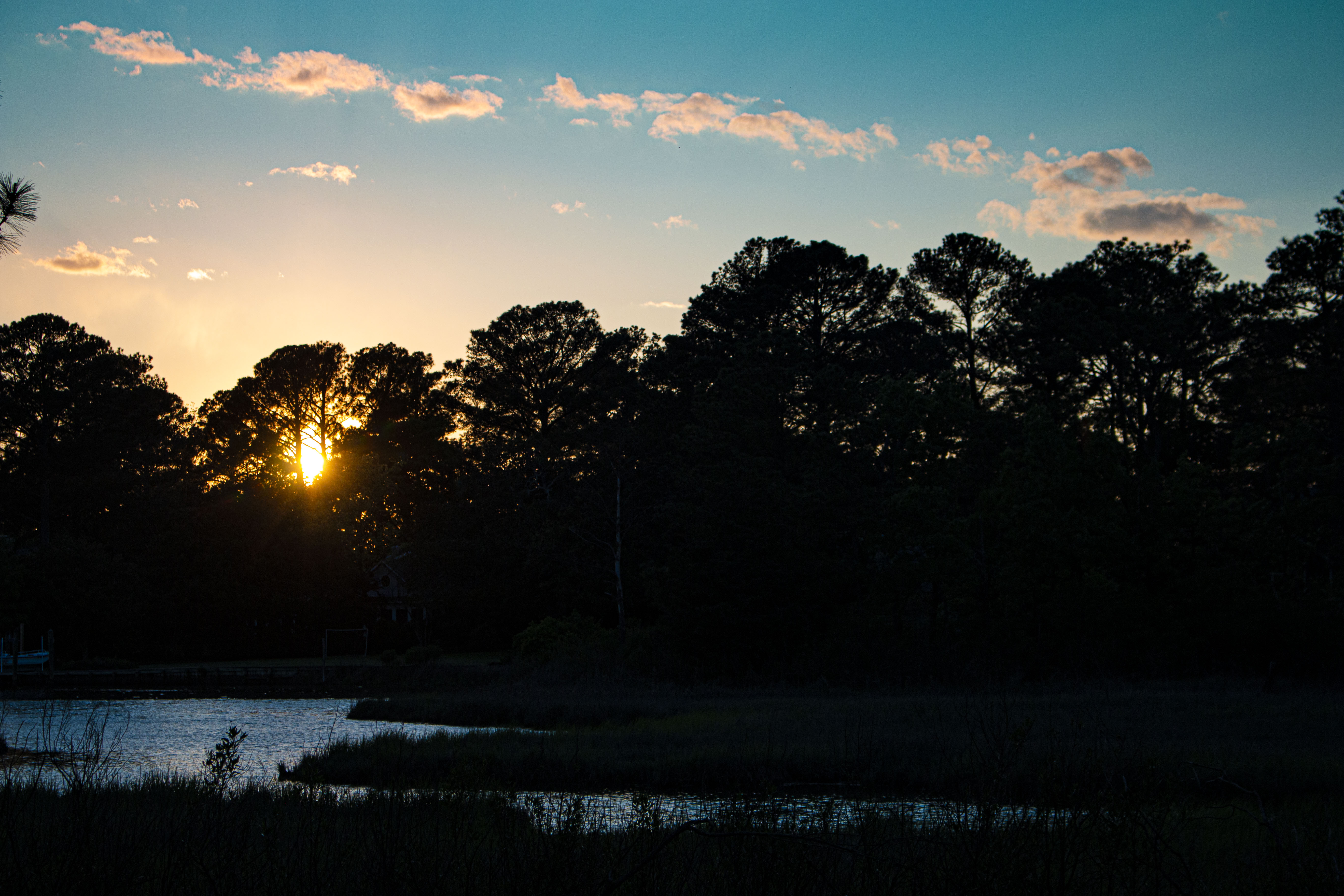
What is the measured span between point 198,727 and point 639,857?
24.9 metres

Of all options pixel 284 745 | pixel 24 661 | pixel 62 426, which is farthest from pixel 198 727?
pixel 62 426

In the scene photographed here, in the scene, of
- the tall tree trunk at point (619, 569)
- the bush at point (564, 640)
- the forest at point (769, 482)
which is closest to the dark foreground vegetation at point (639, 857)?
the forest at point (769, 482)

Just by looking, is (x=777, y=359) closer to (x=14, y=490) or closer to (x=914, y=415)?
(x=914, y=415)

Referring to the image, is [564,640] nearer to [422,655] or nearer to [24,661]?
[422,655]

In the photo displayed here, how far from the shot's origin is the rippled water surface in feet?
69.7

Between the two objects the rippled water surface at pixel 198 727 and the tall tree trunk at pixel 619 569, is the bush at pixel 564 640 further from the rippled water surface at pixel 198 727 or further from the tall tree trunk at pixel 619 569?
the rippled water surface at pixel 198 727

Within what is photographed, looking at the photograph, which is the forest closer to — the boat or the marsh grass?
the boat

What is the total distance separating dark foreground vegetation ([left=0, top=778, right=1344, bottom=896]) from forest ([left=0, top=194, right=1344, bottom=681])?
29.1 meters

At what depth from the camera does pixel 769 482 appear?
132 feet

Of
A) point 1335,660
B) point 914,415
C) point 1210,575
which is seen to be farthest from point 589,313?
point 1335,660

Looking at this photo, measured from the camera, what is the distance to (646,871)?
5.98 m

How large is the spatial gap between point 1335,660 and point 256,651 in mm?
48176

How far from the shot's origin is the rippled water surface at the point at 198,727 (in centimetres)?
2123

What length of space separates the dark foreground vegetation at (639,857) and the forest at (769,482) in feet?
95.4
